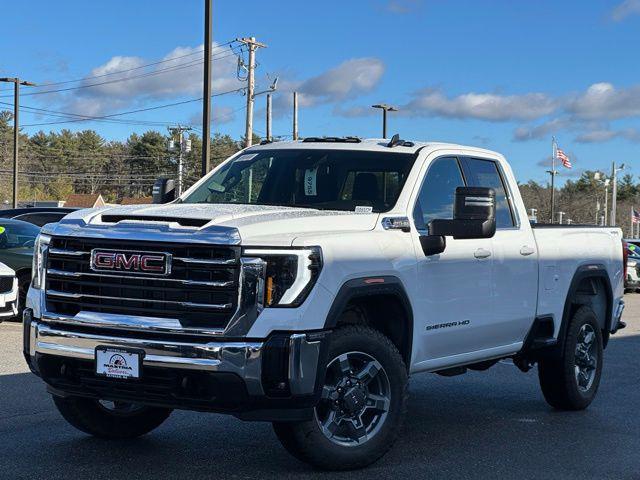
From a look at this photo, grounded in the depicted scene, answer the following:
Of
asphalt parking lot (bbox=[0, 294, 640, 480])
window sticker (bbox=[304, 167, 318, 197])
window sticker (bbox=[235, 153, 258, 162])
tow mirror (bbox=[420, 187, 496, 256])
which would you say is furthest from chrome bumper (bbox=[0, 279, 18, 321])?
tow mirror (bbox=[420, 187, 496, 256])

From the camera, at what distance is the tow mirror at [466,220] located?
608 centimetres

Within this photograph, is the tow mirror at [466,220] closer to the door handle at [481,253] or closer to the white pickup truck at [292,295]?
the white pickup truck at [292,295]

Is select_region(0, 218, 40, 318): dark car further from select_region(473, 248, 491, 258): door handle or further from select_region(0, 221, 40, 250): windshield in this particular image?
select_region(473, 248, 491, 258): door handle

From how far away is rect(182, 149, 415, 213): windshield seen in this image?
6.52m

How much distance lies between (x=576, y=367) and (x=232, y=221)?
13.4ft

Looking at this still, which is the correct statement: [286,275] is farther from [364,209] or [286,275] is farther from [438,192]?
[438,192]

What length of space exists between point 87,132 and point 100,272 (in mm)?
144501

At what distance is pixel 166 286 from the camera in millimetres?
5180

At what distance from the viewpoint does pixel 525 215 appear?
7.62m

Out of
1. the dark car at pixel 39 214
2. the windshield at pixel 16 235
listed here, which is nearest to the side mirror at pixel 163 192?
the windshield at pixel 16 235

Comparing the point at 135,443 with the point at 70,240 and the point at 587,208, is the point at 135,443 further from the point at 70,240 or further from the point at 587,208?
the point at 587,208

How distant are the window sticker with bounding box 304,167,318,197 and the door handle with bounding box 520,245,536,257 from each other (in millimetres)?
1710

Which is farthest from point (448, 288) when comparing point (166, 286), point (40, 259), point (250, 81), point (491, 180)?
point (250, 81)

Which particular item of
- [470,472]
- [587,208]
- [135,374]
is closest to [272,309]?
[135,374]
